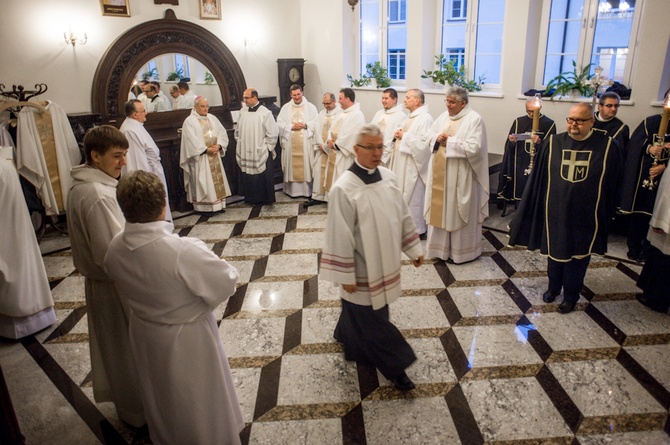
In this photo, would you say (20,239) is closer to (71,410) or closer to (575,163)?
(71,410)

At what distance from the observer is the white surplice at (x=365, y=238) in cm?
274

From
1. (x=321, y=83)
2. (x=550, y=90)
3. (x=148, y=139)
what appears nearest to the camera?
(x=148, y=139)

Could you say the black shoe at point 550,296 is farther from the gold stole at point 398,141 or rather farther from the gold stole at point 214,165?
the gold stole at point 214,165

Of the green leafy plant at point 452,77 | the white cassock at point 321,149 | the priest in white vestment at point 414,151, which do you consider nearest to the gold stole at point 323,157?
the white cassock at point 321,149

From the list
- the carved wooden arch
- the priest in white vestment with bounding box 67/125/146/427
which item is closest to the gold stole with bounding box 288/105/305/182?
the carved wooden arch

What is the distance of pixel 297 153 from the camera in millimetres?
7520

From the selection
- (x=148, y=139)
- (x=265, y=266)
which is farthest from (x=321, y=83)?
(x=265, y=266)

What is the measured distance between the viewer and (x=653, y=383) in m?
3.10

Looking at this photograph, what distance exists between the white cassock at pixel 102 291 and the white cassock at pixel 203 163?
4256mm

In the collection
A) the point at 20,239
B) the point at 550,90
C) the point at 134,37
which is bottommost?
the point at 20,239

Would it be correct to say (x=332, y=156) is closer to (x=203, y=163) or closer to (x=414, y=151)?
(x=414, y=151)

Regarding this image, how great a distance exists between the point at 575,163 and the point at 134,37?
591cm

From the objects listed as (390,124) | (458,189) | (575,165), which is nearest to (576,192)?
(575,165)

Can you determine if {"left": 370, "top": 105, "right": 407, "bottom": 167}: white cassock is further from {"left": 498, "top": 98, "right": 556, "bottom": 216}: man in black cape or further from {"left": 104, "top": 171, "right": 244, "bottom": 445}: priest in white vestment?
{"left": 104, "top": 171, "right": 244, "bottom": 445}: priest in white vestment
